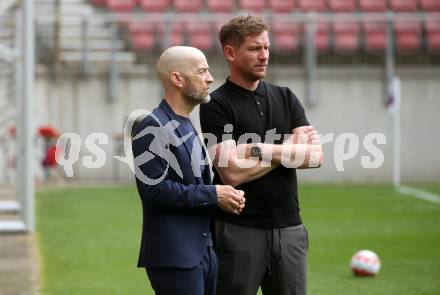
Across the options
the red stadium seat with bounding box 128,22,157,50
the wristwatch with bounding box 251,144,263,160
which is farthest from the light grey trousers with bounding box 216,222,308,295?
the red stadium seat with bounding box 128,22,157,50

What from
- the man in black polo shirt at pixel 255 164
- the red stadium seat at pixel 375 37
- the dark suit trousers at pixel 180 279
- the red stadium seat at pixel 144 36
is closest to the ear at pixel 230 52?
the man in black polo shirt at pixel 255 164

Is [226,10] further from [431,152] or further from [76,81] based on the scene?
[431,152]

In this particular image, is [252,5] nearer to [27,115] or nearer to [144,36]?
[144,36]

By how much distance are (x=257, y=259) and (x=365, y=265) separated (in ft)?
16.8

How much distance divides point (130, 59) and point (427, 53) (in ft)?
25.8

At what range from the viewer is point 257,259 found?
17.7 feet

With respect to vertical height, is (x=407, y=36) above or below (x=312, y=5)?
below

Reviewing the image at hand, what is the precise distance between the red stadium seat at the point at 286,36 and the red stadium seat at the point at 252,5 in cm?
161

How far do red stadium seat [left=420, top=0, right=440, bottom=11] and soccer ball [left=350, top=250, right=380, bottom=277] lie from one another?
20253mm

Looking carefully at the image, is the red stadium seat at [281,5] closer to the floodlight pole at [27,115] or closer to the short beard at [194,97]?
the floodlight pole at [27,115]

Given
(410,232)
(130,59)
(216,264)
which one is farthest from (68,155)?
(216,264)

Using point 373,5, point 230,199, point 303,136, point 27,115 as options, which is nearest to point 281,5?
point 373,5

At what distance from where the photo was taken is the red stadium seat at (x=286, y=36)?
27219mm

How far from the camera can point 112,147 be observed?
2645 centimetres
